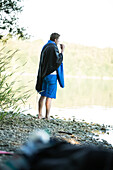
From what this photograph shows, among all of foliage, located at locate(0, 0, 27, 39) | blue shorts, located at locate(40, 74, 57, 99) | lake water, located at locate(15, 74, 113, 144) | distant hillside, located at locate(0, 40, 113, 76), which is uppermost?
distant hillside, located at locate(0, 40, 113, 76)

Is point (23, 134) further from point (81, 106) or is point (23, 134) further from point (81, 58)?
point (81, 58)

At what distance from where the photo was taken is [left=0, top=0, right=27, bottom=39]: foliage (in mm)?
8344

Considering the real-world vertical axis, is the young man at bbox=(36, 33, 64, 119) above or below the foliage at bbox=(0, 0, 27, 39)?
below

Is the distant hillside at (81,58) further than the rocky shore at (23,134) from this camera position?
Yes

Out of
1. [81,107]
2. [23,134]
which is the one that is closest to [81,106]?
[81,107]

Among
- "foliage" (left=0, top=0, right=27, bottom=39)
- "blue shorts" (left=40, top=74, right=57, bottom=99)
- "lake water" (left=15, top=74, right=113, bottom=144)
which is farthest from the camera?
"foliage" (left=0, top=0, right=27, bottom=39)

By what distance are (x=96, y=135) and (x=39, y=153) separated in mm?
4815

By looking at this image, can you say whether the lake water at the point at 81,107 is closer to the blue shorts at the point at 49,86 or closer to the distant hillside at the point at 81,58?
the blue shorts at the point at 49,86

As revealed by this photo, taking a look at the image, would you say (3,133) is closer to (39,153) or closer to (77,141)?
(77,141)

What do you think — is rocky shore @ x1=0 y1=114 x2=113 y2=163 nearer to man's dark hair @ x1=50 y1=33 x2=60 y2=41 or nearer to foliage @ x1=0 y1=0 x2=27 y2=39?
man's dark hair @ x1=50 y1=33 x2=60 y2=41

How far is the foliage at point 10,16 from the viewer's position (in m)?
8.34

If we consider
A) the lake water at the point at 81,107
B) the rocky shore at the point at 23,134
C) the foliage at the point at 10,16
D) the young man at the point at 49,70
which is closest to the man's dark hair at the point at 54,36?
the young man at the point at 49,70

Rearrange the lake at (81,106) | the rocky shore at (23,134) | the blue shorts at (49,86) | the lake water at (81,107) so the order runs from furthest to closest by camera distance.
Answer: the lake at (81,106) < the lake water at (81,107) < the blue shorts at (49,86) < the rocky shore at (23,134)

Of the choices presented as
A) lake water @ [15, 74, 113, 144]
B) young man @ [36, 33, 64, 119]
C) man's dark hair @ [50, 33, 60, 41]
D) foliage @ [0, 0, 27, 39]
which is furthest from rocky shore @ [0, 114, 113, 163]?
foliage @ [0, 0, 27, 39]
